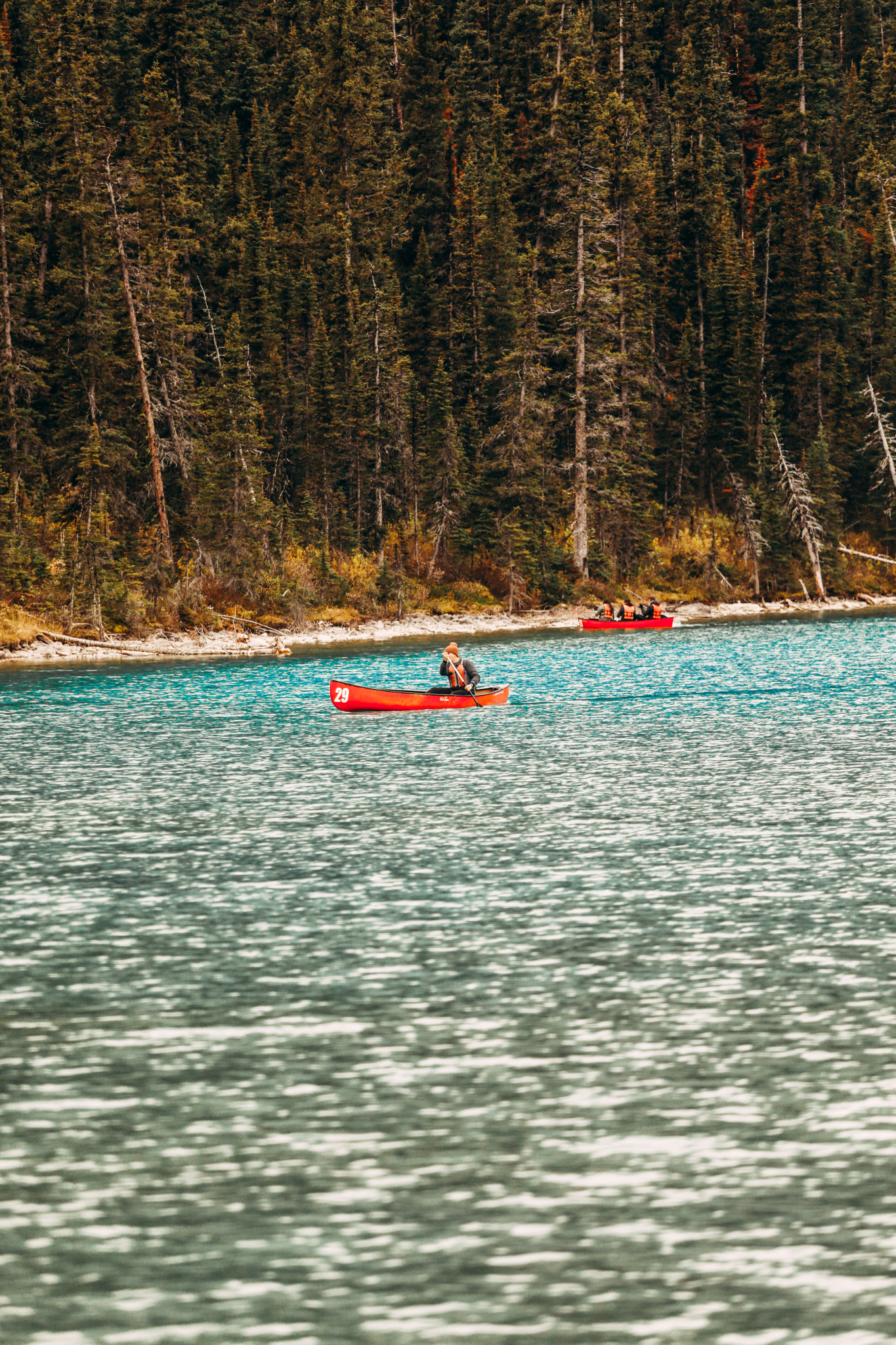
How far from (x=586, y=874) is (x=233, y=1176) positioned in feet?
29.3

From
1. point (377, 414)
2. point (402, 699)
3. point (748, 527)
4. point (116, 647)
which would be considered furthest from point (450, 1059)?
point (748, 527)

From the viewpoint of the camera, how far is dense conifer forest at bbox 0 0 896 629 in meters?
58.7

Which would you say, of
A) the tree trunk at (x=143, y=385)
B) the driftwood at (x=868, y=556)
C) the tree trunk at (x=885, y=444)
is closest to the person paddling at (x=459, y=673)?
the tree trunk at (x=143, y=385)

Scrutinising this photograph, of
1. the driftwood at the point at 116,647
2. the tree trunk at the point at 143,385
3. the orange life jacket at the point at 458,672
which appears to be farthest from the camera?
the tree trunk at the point at 143,385

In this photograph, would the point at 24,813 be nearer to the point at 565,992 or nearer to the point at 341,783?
the point at 341,783

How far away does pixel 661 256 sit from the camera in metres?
86.9

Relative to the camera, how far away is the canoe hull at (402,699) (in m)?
33.9

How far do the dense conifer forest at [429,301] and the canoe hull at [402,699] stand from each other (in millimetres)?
21212

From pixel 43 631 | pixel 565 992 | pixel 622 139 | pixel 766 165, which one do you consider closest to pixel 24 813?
pixel 565 992

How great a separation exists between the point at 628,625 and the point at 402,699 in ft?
100

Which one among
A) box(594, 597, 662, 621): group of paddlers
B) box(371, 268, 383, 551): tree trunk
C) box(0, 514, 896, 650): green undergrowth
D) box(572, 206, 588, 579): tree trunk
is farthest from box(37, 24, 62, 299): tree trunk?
box(594, 597, 662, 621): group of paddlers

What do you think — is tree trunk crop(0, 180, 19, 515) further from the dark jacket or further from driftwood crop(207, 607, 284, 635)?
the dark jacket

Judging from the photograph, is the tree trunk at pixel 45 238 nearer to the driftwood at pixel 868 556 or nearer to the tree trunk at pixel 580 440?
the tree trunk at pixel 580 440

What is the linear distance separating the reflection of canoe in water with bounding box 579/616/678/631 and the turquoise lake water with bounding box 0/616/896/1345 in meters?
38.8
